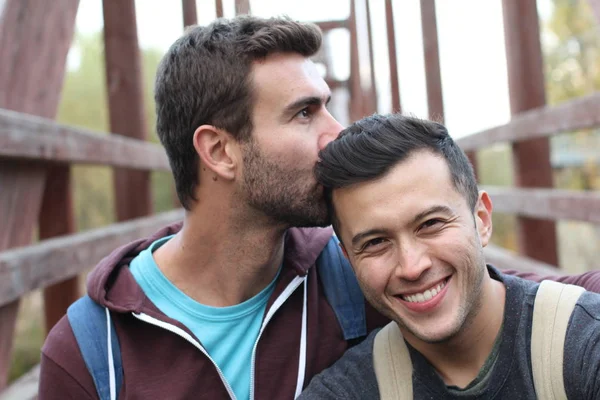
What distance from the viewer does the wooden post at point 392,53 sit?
6172 millimetres

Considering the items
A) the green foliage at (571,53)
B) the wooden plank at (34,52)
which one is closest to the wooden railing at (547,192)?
the wooden plank at (34,52)

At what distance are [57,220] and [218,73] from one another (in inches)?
52.8

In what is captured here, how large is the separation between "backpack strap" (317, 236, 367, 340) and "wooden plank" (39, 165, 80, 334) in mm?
1394

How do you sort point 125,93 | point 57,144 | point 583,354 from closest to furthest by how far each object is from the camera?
point 583,354 → point 57,144 → point 125,93

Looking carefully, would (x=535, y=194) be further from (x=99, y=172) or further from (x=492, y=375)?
(x=99, y=172)

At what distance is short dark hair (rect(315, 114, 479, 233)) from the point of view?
156cm

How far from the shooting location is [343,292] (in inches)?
71.4

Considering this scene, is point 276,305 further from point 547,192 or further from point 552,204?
point 547,192

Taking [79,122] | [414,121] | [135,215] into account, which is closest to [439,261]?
[414,121]

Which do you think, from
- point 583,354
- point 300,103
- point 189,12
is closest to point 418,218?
point 583,354

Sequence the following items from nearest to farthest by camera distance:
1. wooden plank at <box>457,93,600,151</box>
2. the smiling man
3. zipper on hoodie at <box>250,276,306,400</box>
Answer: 1. the smiling man
2. zipper on hoodie at <box>250,276,306,400</box>
3. wooden plank at <box>457,93,600,151</box>

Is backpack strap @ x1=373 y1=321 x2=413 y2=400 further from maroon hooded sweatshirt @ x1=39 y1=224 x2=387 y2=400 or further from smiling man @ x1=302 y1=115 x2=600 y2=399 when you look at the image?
maroon hooded sweatshirt @ x1=39 y1=224 x2=387 y2=400

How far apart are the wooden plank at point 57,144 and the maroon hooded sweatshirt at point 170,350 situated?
1.20ft

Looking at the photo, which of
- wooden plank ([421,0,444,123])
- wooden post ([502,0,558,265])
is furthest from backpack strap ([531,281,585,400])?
wooden plank ([421,0,444,123])
